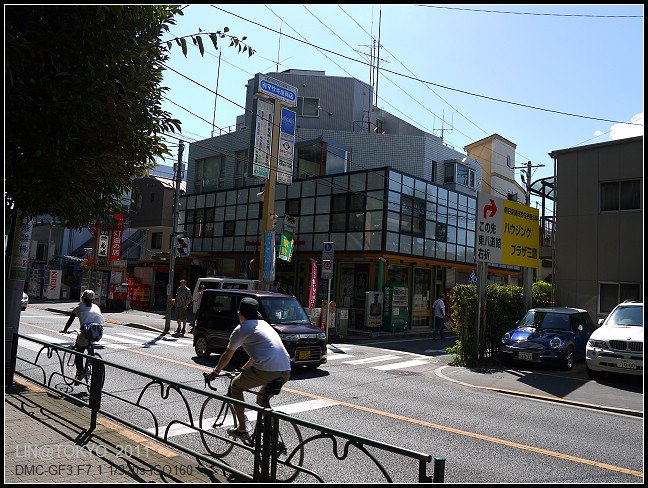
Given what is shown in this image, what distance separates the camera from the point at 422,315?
1058 inches

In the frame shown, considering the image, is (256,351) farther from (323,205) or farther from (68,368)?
(323,205)

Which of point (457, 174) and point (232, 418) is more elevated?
point (457, 174)

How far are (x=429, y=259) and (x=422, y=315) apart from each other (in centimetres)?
300

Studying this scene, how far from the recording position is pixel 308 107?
38188 millimetres

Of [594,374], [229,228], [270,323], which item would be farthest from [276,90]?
[594,374]

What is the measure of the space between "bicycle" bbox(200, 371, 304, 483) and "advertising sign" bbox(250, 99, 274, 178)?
1392 centimetres

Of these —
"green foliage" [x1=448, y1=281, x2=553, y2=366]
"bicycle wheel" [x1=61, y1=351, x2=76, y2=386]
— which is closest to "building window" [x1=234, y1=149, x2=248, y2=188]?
"green foliage" [x1=448, y1=281, x2=553, y2=366]

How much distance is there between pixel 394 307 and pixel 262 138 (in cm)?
991

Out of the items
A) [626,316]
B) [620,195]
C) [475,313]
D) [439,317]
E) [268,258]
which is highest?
[620,195]

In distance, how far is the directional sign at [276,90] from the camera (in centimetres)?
1907

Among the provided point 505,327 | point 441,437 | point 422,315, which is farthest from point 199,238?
point 441,437

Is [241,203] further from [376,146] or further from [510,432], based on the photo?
[510,432]

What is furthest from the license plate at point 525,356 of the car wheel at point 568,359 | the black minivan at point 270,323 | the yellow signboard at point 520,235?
the black minivan at point 270,323

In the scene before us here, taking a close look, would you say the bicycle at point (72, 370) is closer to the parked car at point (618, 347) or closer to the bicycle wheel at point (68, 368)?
the bicycle wheel at point (68, 368)
